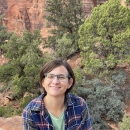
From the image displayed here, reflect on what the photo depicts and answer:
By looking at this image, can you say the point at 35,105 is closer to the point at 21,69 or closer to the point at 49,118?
the point at 49,118

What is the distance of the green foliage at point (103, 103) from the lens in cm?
1027

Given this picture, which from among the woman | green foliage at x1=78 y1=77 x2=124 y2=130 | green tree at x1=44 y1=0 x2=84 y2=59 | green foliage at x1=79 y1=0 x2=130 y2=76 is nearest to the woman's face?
the woman

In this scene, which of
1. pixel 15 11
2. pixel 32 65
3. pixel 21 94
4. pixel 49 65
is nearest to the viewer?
pixel 49 65

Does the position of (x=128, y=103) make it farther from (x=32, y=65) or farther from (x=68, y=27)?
(x=68, y=27)

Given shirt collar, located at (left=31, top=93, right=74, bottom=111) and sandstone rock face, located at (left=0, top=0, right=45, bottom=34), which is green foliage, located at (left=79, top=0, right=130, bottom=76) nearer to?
shirt collar, located at (left=31, top=93, right=74, bottom=111)

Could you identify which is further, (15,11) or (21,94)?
(15,11)

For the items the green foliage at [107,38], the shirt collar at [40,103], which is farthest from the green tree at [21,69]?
the shirt collar at [40,103]

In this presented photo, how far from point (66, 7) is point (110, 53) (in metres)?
6.18

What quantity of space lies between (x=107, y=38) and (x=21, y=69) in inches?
182

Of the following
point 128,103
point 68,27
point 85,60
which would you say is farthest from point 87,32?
point 68,27

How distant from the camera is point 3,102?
1404 centimetres

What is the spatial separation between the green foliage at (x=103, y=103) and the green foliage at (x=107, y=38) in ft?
3.05

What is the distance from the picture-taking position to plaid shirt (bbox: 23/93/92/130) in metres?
1.97

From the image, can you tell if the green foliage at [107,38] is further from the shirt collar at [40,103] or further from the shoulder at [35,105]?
the shoulder at [35,105]
